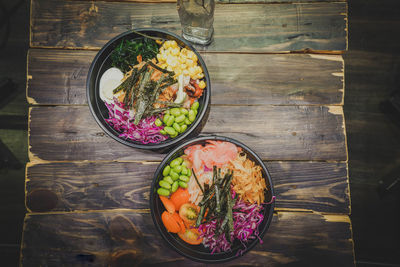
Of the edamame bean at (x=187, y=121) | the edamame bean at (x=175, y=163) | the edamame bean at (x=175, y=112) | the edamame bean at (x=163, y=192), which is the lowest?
the edamame bean at (x=163, y=192)

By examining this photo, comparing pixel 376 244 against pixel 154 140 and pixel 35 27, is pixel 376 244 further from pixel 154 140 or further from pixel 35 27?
pixel 35 27

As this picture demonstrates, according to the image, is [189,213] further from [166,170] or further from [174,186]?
[166,170]

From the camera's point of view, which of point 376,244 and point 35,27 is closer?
point 35,27

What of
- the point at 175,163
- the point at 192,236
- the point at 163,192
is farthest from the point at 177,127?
the point at 192,236

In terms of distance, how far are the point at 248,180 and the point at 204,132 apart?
0.51 meters

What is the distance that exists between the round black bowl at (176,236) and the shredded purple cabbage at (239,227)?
0.14 ft

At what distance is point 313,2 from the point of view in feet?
6.65

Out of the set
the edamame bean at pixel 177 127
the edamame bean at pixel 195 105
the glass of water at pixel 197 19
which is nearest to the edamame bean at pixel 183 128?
the edamame bean at pixel 177 127

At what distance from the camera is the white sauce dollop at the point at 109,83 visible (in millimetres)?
1859

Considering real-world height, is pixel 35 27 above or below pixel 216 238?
above

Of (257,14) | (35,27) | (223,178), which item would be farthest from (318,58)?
(35,27)

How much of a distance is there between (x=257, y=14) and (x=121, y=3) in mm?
1098

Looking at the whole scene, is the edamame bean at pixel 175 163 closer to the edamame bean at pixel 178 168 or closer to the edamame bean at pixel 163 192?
the edamame bean at pixel 178 168

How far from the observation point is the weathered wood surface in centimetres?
197
